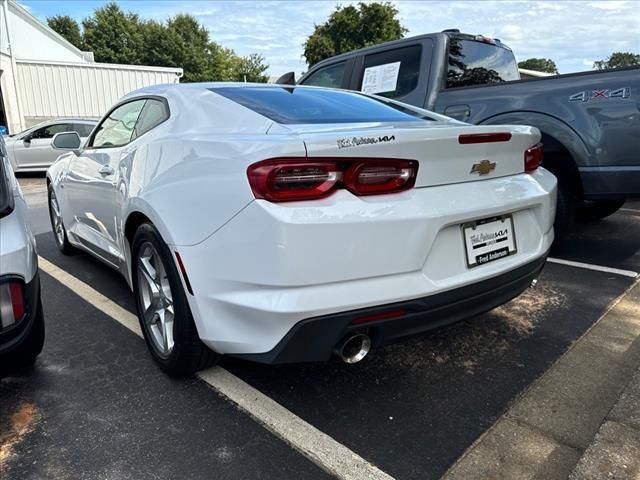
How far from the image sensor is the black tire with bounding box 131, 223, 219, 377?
2.33 metres

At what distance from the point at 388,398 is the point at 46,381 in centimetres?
175

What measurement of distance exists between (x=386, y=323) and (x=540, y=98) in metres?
2.89

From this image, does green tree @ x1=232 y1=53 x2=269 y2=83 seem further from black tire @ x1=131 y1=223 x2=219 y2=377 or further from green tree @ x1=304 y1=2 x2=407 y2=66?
black tire @ x1=131 y1=223 x2=219 y2=377

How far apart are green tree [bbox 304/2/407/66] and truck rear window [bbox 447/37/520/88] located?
3477 cm

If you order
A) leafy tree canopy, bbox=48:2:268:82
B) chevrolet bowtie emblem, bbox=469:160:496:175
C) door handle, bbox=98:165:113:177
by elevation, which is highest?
leafy tree canopy, bbox=48:2:268:82

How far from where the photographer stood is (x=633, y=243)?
504 centimetres

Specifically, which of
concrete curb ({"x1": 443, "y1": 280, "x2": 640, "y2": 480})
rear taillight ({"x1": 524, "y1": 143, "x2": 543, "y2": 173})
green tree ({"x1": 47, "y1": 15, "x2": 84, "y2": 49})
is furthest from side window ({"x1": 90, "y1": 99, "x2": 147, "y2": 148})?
green tree ({"x1": 47, "y1": 15, "x2": 84, "y2": 49})

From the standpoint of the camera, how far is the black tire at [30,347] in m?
2.13

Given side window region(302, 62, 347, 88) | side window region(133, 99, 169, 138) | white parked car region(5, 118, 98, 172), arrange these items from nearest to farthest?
1. side window region(133, 99, 169, 138)
2. side window region(302, 62, 347, 88)
3. white parked car region(5, 118, 98, 172)

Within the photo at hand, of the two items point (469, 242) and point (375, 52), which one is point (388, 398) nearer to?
point (469, 242)

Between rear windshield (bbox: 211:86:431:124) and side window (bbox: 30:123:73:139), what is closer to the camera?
rear windshield (bbox: 211:86:431:124)

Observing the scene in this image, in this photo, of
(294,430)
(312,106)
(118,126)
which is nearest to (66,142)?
(118,126)

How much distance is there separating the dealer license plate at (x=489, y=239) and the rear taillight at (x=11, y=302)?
1.84 meters

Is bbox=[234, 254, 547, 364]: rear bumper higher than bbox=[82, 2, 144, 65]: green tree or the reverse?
the reverse
